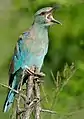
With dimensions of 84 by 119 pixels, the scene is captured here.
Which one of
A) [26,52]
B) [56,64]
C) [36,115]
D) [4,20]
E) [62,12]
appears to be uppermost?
[4,20]

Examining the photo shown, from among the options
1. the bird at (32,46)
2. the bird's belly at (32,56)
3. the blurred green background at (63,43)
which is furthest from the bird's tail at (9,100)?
the blurred green background at (63,43)

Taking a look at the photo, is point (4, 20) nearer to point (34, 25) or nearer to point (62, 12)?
point (62, 12)

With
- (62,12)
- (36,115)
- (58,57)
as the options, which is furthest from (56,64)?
(36,115)

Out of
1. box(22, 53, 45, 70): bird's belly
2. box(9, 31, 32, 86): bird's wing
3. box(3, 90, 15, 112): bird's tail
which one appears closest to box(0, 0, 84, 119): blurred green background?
box(22, 53, 45, 70): bird's belly

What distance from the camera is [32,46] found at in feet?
14.4

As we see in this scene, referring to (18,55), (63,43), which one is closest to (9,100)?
(18,55)

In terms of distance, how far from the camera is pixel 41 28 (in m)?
4.43

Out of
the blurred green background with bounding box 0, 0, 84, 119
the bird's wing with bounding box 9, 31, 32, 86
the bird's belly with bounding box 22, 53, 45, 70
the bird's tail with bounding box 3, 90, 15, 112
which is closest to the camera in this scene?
the bird's tail with bounding box 3, 90, 15, 112

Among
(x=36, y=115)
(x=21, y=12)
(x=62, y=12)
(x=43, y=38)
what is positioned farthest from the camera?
(x=21, y=12)

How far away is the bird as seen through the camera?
14.0 ft

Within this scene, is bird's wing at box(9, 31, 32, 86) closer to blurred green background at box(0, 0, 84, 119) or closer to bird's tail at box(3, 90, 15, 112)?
bird's tail at box(3, 90, 15, 112)

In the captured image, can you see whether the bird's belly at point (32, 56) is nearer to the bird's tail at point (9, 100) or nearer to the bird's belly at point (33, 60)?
the bird's belly at point (33, 60)

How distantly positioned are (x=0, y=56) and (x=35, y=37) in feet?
14.7

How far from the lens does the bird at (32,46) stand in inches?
168
